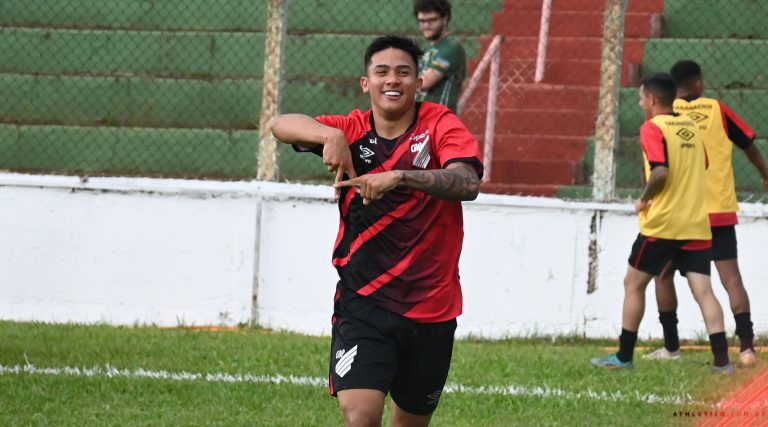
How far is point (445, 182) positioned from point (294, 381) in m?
3.36

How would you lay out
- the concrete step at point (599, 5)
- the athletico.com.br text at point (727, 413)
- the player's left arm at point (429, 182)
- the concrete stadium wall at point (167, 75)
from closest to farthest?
the player's left arm at point (429, 182) → the athletico.com.br text at point (727, 413) → the concrete stadium wall at point (167, 75) → the concrete step at point (599, 5)

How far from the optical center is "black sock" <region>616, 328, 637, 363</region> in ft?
27.5

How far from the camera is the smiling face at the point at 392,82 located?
5.07m

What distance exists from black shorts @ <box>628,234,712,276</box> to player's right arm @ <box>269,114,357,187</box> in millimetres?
4074

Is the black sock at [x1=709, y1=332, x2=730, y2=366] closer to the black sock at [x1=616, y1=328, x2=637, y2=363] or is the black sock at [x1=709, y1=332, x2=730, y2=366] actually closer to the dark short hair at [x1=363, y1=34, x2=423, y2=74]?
the black sock at [x1=616, y1=328, x2=637, y2=363]

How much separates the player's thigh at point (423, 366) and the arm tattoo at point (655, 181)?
3.46 metres

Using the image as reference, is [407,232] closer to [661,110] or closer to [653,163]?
[653,163]

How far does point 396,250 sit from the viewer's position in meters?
5.05

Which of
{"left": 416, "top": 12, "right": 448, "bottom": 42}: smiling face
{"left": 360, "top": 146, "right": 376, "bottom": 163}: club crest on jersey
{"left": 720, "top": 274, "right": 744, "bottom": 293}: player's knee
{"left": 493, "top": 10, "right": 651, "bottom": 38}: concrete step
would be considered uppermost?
{"left": 493, "top": 10, "right": 651, "bottom": 38}: concrete step

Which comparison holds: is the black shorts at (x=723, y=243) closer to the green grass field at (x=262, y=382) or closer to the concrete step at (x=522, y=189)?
the green grass field at (x=262, y=382)

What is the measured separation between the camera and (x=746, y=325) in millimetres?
8820

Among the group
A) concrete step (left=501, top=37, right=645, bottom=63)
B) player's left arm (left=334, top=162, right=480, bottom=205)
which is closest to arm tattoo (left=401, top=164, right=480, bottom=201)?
player's left arm (left=334, top=162, right=480, bottom=205)

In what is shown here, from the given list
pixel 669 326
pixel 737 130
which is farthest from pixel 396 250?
pixel 737 130

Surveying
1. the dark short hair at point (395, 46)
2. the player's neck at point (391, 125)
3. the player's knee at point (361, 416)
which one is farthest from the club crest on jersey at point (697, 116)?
the player's knee at point (361, 416)
